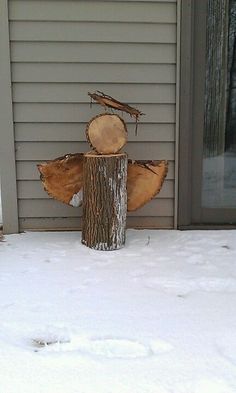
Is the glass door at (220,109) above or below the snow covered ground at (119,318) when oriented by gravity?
above

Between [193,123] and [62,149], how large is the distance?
0.95 m

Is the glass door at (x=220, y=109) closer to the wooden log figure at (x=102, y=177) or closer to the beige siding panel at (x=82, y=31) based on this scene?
the beige siding panel at (x=82, y=31)

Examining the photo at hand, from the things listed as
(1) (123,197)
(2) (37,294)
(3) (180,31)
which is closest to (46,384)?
(2) (37,294)

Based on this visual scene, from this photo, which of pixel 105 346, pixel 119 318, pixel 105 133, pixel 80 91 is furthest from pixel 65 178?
pixel 105 346

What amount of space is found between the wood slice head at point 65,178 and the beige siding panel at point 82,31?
81 centimetres

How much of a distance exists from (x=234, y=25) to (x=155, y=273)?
6.07ft

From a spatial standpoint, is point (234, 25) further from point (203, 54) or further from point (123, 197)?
point (123, 197)

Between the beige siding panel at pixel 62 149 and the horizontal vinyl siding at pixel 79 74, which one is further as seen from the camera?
the beige siding panel at pixel 62 149

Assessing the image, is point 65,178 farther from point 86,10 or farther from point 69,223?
point 86,10

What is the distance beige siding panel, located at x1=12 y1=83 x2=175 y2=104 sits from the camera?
10.1 feet

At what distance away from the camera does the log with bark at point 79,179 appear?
2.91 m

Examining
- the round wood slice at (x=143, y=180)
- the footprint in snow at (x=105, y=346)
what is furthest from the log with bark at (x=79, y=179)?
the footprint in snow at (x=105, y=346)

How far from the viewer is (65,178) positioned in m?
2.95

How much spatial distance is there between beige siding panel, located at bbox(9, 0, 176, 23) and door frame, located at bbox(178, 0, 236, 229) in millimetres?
200
